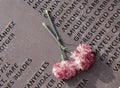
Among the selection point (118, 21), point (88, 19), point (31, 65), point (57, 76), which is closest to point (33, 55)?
point (31, 65)

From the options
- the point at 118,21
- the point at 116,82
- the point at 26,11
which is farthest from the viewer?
the point at 26,11

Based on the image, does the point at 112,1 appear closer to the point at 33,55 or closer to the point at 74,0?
the point at 74,0

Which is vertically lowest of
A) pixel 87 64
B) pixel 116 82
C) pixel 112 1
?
pixel 116 82
